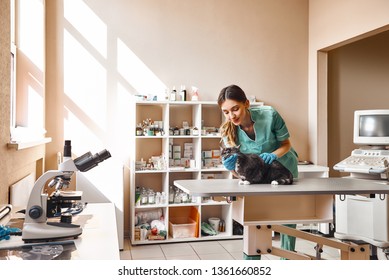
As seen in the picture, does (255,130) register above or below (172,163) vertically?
above

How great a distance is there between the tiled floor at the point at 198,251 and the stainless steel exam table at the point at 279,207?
1.11 meters

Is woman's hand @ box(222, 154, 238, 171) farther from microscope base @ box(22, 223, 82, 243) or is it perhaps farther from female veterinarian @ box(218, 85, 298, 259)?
microscope base @ box(22, 223, 82, 243)

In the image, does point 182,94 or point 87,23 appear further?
point 182,94

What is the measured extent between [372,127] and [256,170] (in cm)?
187

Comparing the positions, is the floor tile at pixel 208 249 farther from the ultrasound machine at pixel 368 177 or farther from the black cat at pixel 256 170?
the black cat at pixel 256 170

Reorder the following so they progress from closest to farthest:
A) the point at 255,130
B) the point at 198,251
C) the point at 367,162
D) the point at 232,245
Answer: the point at 255,130 < the point at 367,162 < the point at 198,251 < the point at 232,245

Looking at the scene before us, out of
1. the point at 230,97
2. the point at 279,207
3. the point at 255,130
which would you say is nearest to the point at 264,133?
the point at 255,130

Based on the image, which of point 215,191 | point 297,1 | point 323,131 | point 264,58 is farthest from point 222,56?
point 215,191

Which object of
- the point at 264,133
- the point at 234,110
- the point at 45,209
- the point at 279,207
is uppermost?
the point at 234,110

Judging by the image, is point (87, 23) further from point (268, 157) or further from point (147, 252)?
point (268, 157)

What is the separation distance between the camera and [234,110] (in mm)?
2295

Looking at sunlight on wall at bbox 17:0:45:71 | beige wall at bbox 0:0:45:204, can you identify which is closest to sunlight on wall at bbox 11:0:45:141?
sunlight on wall at bbox 17:0:45:71

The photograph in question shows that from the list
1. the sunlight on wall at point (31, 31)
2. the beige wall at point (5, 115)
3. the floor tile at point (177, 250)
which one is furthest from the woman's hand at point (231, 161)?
the sunlight on wall at point (31, 31)

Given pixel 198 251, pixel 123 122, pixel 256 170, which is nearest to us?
pixel 256 170
